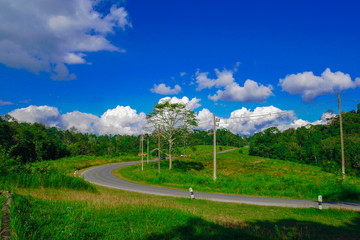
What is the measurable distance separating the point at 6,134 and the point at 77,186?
178 feet

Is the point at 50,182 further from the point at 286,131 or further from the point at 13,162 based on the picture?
the point at 286,131

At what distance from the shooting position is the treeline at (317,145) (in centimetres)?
5606

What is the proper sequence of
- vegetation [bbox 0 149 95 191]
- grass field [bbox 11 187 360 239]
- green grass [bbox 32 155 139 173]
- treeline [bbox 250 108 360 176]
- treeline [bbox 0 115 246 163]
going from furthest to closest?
treeline [bbox 250 108 360 176] → green grass [bbox 32 155 139 173] → treeline [bbox 0 115 246 163] → vegetation [bbox 0 149 95 191] → grass field [bbox 11 187 360 239]

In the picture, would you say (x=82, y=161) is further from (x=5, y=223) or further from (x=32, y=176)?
(x=5, y=223)

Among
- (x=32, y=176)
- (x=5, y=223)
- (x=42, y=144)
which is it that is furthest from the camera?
(x=42, y=144)

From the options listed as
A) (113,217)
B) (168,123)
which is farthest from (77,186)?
(168,123)

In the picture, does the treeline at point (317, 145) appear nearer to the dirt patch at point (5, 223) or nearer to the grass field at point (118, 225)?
the grass field at point (118, 225)

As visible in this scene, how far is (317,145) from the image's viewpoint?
75688mm

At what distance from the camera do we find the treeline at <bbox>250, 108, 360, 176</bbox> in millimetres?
56062

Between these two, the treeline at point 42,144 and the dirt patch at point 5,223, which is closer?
the dirt patch at point 5,223

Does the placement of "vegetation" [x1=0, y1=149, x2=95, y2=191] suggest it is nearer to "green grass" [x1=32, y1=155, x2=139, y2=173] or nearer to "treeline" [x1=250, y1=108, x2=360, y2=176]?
"green grass" [x1=32, y1=155, x2=139, y2=173]

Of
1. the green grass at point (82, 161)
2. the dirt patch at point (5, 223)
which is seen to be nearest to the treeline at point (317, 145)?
the dirt patch at point (5, 223)

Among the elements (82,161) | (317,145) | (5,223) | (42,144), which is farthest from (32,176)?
(317,145)

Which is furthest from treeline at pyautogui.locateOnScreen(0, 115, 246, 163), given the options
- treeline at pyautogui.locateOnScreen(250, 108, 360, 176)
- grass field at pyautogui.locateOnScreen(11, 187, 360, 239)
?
treeline at pyautogui.locateOnScreen(250, 108, 360, 176)
